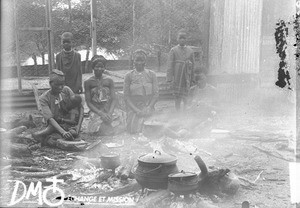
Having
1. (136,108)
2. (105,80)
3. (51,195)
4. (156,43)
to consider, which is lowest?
(51,195)

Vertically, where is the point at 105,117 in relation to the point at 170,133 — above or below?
above

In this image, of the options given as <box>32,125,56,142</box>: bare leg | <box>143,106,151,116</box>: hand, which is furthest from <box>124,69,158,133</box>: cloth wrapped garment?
<box>32,125,56,142</box>: bare leg

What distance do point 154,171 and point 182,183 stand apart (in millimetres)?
389

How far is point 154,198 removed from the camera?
423 centimetres

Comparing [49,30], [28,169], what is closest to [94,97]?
[28,169]

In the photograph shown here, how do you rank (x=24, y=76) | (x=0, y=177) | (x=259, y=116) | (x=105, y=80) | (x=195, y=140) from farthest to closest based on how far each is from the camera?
1. (x=24, y=76)
2. (x=259, y=116)
3. (x=105, y=80)
4. (x=195, y=140)
5. (x=0, y=177)

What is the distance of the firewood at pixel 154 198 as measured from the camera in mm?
Answer: 4159

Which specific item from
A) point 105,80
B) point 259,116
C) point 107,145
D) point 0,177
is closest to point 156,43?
point 259,116

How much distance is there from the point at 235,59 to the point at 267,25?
139 cm

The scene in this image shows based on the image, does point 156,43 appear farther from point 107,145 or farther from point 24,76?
point 107,145

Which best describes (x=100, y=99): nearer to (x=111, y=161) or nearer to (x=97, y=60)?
(x=97, y=60)

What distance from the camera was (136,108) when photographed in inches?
303

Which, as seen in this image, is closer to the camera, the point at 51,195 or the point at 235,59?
the point at 51,195

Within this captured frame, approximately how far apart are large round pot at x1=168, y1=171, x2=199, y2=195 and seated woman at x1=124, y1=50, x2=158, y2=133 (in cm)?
350
